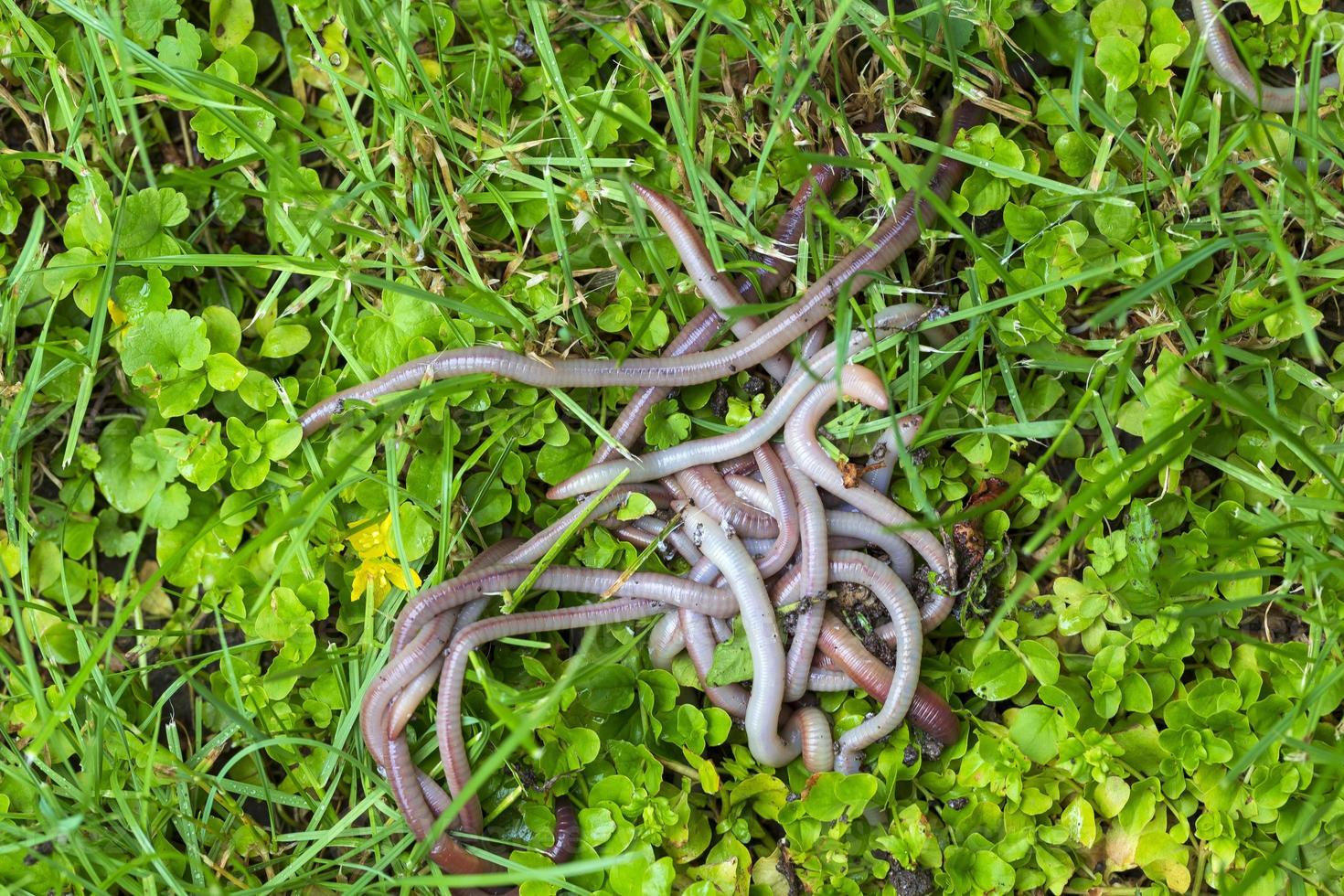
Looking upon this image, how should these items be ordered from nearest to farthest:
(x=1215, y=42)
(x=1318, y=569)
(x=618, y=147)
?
(x=1318, y=569), (x=1215, y=42), (x=618, y=147)

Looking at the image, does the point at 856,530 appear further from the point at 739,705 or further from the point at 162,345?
the point at 162,345

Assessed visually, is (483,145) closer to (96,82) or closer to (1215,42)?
(96,82)

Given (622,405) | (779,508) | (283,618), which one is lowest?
(283,618)

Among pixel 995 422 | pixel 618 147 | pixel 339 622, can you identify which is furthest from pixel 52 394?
pixel 995 422

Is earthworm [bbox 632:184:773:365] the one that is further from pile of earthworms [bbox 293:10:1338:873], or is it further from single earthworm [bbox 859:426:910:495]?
single earthworm [bbox 859:426:910:495]

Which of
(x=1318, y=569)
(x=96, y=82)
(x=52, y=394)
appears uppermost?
(x=96, y=82)

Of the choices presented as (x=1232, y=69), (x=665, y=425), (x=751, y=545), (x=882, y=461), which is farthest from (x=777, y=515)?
(x=1232, y=69)

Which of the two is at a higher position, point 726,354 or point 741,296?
point 741,296

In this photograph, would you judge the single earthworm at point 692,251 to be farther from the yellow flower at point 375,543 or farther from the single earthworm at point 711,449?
the yellow flower at point 375,543
